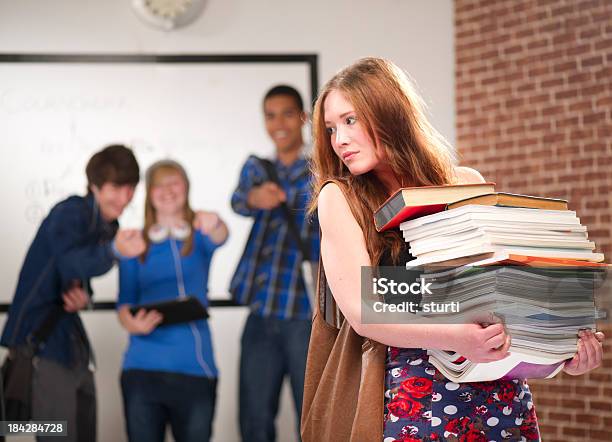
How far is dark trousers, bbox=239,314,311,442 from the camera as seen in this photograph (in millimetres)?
4684

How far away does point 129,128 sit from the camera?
15.8ft

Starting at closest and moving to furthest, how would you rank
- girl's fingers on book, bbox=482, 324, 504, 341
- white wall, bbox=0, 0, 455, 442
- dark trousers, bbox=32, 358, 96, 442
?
girl's fingers on book, bbox=482, 324, 504, 341 → dark trousers, bbox=32, 358, 96, 442 → white wall, bbox=0, 0, 455, 442

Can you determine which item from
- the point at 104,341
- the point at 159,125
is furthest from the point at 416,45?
the point at 104,341

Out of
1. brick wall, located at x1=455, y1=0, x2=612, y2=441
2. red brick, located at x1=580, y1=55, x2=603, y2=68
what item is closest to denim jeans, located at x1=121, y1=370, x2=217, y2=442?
brick wall, located at x1=455, y1=0, x2=612, y2=441

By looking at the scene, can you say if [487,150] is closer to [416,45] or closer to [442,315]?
[416,45]

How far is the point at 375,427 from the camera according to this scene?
5.37 feet

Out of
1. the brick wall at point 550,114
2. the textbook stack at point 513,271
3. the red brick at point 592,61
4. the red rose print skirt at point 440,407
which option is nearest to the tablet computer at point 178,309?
the brick wall at point 550,114

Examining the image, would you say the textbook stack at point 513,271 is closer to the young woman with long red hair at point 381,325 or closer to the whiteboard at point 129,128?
the young woman with long red hair at point 381,325

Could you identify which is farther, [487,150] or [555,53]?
[487,150]

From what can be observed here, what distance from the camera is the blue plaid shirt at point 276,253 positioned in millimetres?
4734

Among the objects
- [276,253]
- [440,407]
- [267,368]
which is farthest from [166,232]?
[440,407]

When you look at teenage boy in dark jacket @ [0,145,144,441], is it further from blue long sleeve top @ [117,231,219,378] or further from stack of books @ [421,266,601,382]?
stack of books @ [421,266,601,382]

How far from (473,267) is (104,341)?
3.56 m

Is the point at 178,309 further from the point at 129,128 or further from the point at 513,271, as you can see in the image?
the point at 513,271
